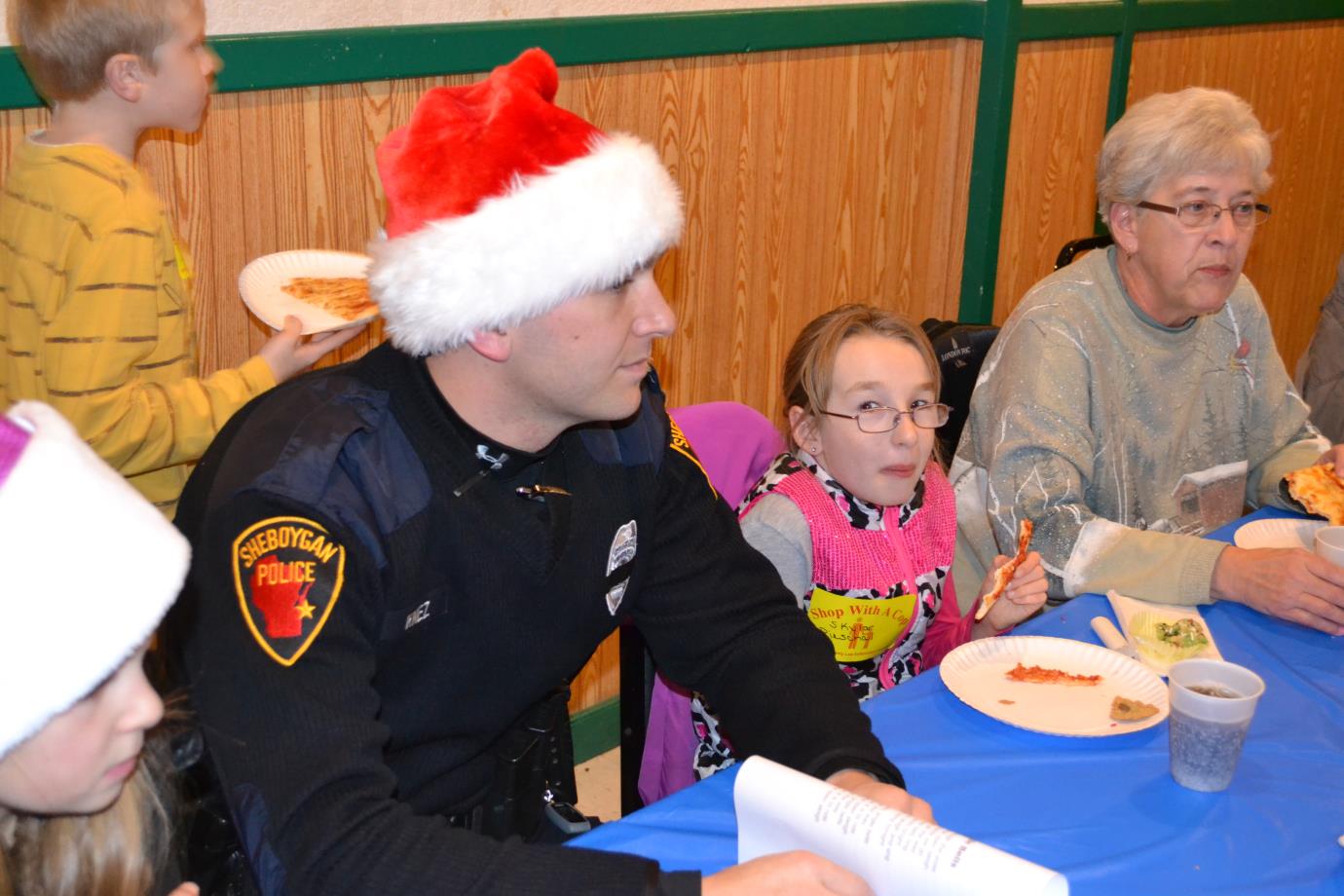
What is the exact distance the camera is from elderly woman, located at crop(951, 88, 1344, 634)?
248 cm

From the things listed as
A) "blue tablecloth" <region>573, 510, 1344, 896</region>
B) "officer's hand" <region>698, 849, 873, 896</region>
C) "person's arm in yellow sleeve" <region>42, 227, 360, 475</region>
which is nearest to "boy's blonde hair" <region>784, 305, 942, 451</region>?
"blue tablecloth" <region>573, 510, 1344, 896</region>

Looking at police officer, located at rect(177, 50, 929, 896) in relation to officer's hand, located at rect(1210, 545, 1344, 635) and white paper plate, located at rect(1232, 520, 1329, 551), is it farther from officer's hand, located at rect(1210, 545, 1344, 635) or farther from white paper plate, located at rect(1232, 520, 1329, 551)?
white paper plate, located at rect(1232, 520, 1329, 551)

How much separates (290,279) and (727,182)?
137 cm

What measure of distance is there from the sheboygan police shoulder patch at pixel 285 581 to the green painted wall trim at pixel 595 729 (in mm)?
2149

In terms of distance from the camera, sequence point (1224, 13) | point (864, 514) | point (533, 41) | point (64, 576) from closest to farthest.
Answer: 1. point (64, 576)
2. point (864, 514)
3. point (533, 41)
4. point (1224, 13)

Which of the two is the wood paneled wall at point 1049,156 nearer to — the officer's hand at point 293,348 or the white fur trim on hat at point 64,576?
the officer's hand at point 293,348

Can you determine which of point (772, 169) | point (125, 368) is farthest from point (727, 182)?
point (125, 368)

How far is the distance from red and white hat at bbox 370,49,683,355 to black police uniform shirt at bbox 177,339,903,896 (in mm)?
117

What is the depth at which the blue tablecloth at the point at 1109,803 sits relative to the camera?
1.50m

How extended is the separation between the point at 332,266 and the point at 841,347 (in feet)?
3.43

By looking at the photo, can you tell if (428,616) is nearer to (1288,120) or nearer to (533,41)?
(533,41)

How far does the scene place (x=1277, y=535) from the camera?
2.43 metres

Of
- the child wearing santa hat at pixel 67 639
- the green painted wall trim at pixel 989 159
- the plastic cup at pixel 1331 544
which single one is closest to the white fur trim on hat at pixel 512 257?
the child wearing santa hat at pixel 67 639

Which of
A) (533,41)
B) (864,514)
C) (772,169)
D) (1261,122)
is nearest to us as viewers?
(864,514)
